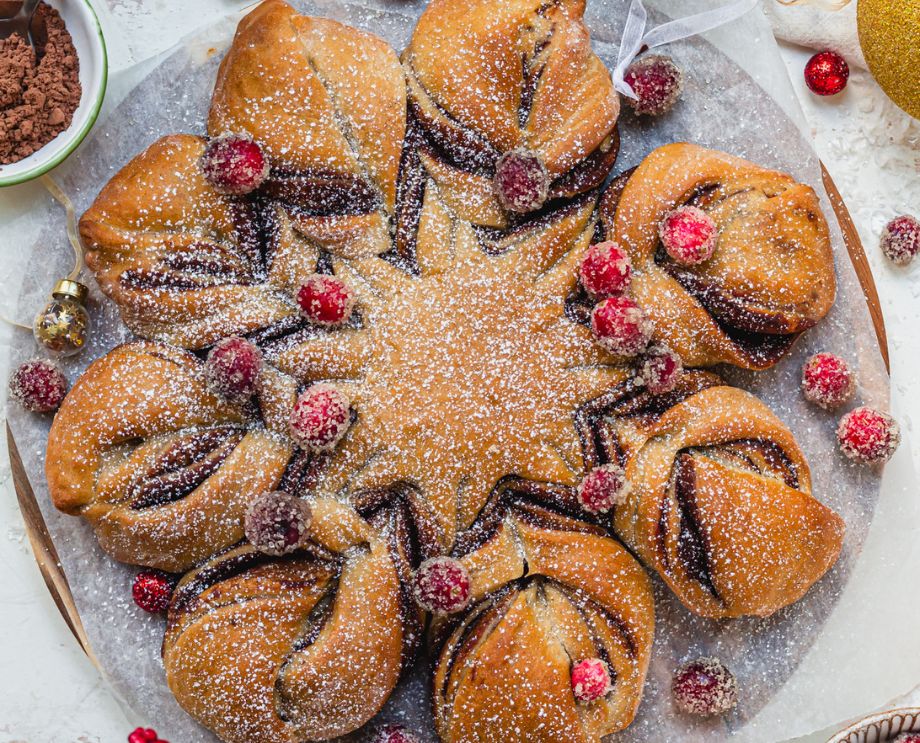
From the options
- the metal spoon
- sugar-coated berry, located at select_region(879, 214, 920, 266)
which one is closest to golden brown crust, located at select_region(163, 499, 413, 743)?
the metal spoon

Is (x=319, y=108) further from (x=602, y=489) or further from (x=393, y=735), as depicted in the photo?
(x=393, y=735)

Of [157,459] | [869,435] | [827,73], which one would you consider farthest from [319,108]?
[869,435]

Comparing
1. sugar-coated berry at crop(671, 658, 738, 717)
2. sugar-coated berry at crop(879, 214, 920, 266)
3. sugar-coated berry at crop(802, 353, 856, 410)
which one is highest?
sugar-coated berry at crop(879, 214, 920, 266)

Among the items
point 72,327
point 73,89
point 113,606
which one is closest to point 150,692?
point 113,606

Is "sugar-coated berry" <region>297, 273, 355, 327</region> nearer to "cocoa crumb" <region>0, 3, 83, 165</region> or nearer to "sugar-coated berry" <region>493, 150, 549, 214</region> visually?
"sugar-coated berry" <region>493, 150, 549, 214</region>

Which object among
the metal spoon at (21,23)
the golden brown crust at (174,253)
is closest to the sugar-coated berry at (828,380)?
the golden brown crust at (174,253)

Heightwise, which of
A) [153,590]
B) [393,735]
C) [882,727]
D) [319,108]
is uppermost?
[319,108]

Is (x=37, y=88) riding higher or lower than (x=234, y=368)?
higher

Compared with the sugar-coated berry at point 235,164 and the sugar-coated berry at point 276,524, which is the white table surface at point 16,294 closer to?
the sugar-coated berry at point 235,164
